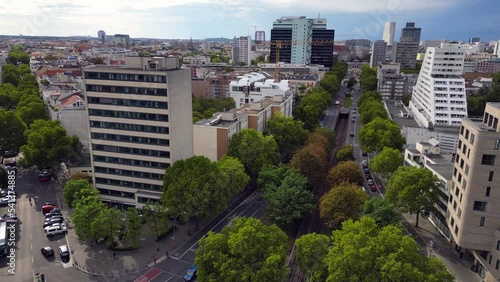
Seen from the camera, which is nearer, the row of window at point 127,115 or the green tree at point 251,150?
the row of window at point 127,115

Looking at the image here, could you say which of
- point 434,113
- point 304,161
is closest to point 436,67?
point 434,113

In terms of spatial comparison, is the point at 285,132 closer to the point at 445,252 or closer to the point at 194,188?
the point at 194,188

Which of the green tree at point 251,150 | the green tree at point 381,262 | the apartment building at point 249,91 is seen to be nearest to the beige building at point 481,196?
the green tree at point 381,262

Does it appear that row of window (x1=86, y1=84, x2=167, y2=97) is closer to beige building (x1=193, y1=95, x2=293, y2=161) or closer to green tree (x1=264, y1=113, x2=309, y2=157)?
beige building (x1=193, y1=95, x2=293, y2=161)

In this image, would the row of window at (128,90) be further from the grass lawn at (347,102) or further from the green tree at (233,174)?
the grass lawn at (347,102)

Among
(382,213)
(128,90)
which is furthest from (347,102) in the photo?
(128,90)

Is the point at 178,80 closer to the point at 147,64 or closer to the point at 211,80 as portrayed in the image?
the point at 147,64
